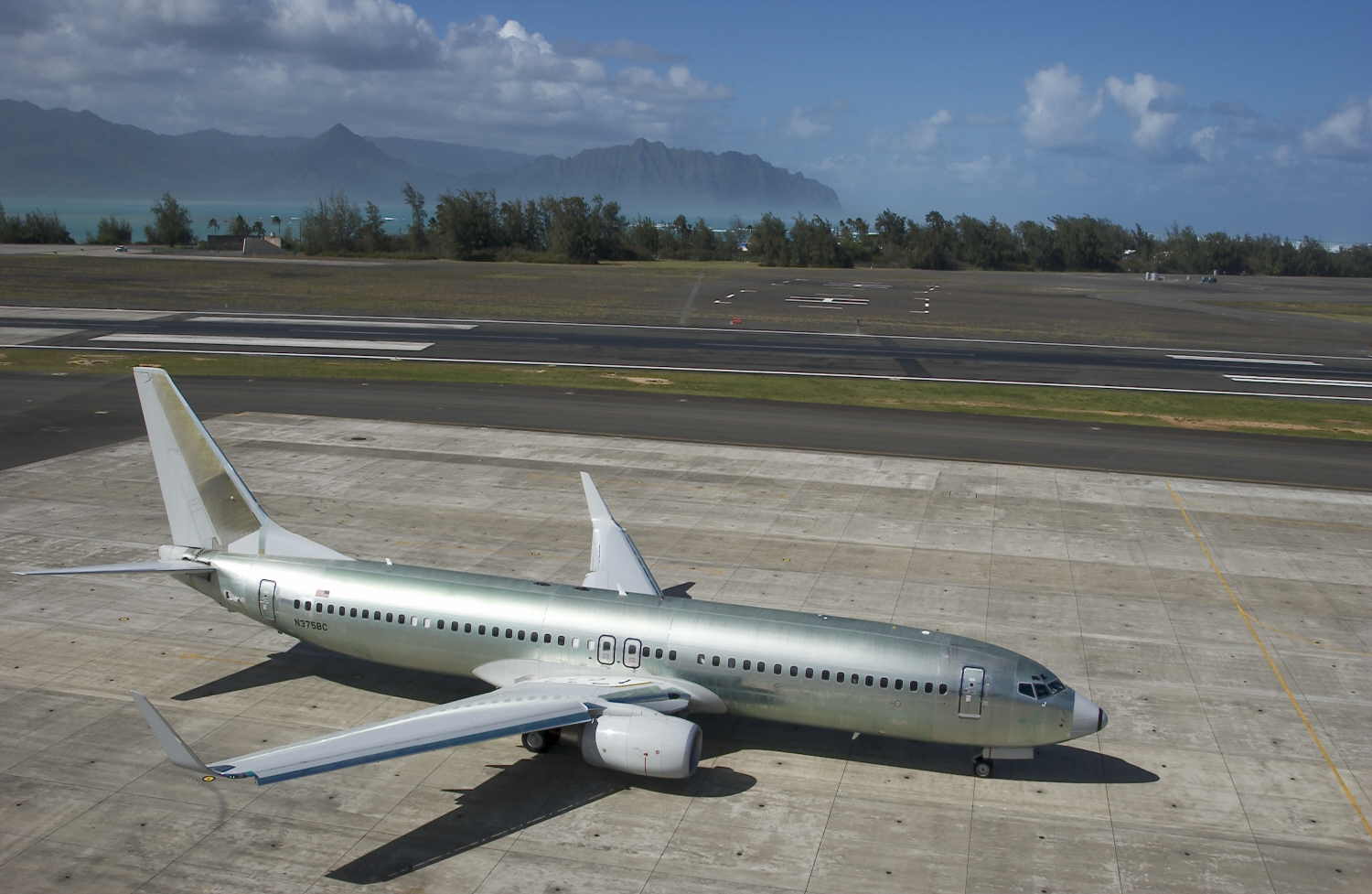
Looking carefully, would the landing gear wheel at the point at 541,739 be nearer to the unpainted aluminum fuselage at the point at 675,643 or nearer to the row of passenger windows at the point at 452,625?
the unpainted aluminum fuselage at the point at 675,643

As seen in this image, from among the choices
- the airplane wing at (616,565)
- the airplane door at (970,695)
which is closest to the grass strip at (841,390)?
the airplane wing at (616,565)

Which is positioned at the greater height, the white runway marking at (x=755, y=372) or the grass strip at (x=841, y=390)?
the white runway marking at (x=755, y=372)

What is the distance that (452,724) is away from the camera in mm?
21312

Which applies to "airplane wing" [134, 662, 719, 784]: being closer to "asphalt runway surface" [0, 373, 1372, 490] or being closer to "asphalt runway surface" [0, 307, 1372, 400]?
"asphalt runway surface" [0, 373, 1372, 490]

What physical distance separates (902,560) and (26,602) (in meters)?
28.0

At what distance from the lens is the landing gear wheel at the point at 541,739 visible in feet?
79.0

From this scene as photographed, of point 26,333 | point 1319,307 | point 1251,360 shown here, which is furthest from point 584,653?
point 1319,307

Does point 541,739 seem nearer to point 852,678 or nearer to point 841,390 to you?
point 852,678

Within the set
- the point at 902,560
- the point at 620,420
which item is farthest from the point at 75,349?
the point at 902,560

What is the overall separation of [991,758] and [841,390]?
4542 cm

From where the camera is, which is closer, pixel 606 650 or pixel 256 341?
pixel 606 650

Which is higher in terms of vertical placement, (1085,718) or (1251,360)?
(1251,360)

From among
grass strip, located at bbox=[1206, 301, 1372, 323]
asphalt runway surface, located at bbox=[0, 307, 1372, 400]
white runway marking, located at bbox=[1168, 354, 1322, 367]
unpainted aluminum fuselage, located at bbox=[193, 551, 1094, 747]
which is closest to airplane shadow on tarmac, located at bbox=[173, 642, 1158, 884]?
unpainted aluminum fuselage, located at bbox=[193, 551, 1094, 747]

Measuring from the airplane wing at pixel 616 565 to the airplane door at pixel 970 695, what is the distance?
348 inches
